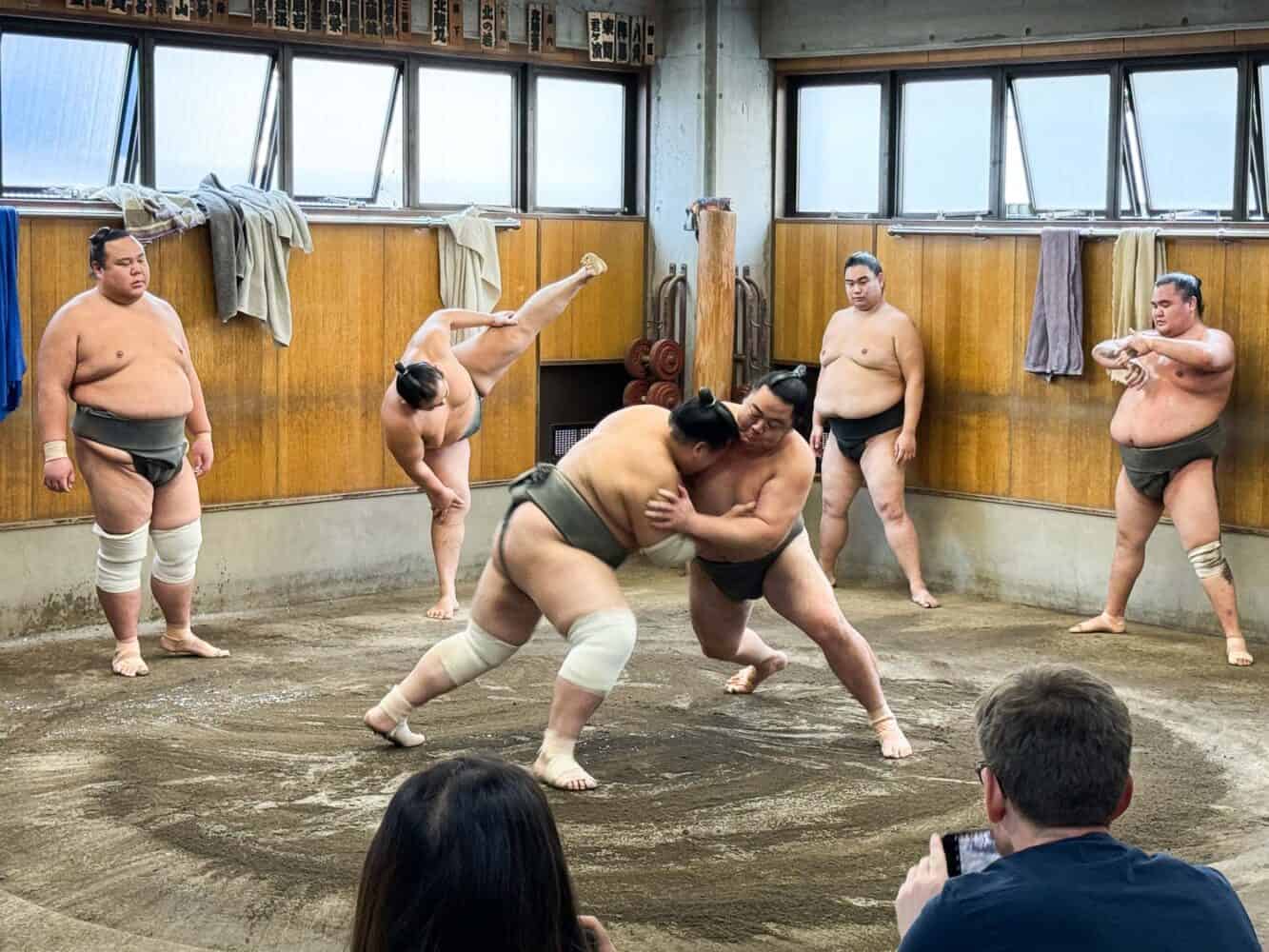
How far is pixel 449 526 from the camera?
6641 mm

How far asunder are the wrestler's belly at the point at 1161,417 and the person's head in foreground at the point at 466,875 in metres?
4.73

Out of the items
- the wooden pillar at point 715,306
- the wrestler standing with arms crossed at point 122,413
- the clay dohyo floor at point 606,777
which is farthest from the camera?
the wooden pillar at point 715,306

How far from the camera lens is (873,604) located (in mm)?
6992

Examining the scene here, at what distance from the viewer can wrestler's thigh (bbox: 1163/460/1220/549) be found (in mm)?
6035

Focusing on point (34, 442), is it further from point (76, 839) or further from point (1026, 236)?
point (1026, 236)

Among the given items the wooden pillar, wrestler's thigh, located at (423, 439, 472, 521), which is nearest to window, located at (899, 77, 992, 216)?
the wooden pillar

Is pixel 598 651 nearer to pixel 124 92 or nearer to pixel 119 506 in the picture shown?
pixel 119 506

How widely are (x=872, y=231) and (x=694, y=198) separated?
2.66 ft

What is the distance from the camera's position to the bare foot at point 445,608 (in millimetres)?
6637

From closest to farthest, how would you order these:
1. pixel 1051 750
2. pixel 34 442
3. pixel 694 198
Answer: pixel 1051 750, pixel 34 442, pixel 694 198

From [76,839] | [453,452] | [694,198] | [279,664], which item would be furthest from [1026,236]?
[76,839]

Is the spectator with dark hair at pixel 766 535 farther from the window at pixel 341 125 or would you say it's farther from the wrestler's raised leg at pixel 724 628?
the window at pixel 341 125

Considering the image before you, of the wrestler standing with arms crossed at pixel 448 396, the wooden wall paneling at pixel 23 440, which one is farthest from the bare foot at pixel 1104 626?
the wooden wall paneling at pixel 23 440

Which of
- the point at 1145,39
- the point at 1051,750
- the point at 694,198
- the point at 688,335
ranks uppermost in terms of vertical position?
the point at 1145,39
